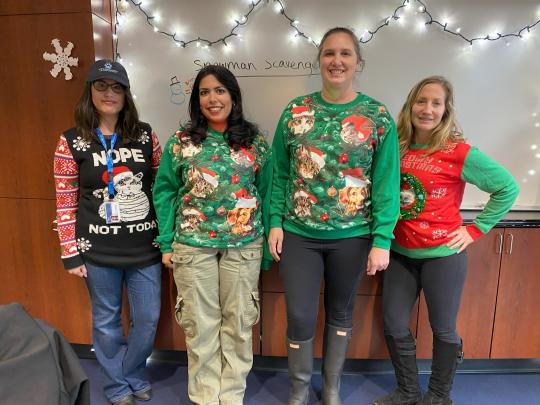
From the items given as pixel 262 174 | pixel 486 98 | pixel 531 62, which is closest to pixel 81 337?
pixel 262 174

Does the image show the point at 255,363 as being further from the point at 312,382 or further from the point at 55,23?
the point at 55,23

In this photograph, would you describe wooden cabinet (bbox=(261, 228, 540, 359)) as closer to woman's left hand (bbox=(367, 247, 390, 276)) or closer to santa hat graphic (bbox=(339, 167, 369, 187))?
woman's left hand (bbox=(367, 247, 390, 276))

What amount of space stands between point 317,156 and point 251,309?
70cm

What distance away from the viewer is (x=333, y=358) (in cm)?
175

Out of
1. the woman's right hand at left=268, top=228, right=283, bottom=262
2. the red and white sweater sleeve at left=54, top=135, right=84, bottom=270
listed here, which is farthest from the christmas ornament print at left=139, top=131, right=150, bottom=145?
the woman's right hand at left=268, top=228, right=283, bottom=262

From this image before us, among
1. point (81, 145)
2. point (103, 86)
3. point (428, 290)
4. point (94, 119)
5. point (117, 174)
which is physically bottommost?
point (428, 290)

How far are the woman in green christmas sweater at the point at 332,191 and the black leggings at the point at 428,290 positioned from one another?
20cm

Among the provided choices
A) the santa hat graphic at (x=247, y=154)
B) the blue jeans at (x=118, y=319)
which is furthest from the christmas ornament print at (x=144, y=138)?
Answer: the blue jeans at (x=118, y=319)

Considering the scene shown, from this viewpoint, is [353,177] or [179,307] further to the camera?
[179,307]

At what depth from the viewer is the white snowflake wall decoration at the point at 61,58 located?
6.36 feet

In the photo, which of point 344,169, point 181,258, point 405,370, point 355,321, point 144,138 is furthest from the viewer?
point 355,321

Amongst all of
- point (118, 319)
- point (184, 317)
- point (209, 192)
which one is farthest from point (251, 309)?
point (118, 319)

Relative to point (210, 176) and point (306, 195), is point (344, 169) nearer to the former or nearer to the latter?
point (306, 195)

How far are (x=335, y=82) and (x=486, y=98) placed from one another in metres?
1.15
